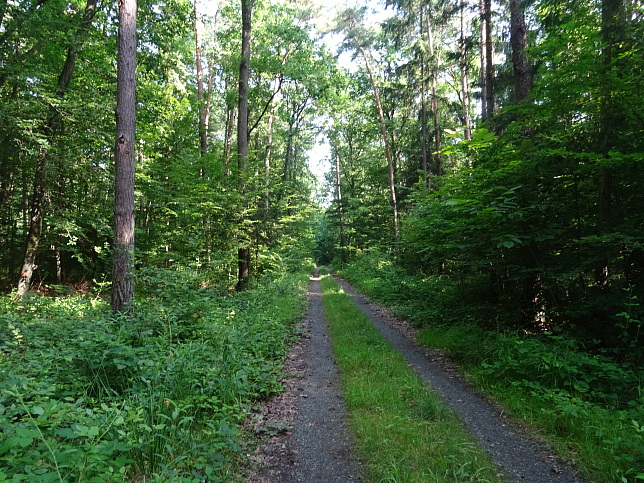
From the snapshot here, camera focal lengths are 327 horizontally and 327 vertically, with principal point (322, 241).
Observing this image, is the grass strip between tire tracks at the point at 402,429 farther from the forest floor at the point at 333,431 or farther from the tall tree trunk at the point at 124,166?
the tall tree trunk at the point at 124,166

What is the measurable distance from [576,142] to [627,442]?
4.61 meters

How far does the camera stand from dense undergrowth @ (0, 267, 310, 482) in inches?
84.8

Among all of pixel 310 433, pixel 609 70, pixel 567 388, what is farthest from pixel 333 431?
pixel 609 70

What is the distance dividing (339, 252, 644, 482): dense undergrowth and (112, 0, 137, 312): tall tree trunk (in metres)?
6.12

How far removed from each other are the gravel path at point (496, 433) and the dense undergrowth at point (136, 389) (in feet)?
7.95

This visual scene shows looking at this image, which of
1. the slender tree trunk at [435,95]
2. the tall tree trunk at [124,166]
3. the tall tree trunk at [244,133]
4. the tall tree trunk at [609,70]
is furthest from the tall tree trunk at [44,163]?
the slender tree trunk at [435,95]

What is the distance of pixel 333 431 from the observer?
3.66 meters

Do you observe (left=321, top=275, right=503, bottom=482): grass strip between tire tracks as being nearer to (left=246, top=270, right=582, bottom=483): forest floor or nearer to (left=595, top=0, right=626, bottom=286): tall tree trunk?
(left=246, top=270, right=582, bottom=483): forest floor

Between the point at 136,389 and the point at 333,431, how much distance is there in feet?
7.06

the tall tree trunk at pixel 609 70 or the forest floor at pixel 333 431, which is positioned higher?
the tall tree trunk at pixel 609 70

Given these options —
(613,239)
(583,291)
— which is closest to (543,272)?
(583,291)

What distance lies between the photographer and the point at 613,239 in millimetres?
4715

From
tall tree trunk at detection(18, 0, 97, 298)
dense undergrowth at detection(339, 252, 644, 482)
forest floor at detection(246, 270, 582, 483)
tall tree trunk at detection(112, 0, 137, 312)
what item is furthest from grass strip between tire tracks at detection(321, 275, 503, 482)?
tall tree trunk at detection(18, 0, 97, 298)

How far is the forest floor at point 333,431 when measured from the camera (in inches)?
115
